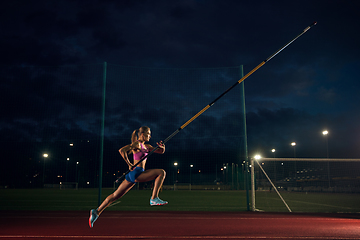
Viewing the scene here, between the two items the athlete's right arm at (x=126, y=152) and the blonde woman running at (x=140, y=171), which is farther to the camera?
the athlete's right arm at (x=126, y=152)

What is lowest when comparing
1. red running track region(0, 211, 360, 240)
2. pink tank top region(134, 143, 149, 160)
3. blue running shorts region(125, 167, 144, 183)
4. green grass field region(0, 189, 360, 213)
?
green grass field region(0, 189, 360, 213)

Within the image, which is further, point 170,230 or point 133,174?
point 170,230

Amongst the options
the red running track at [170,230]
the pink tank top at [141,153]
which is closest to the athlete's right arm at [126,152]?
the pink tank top at [141,153]

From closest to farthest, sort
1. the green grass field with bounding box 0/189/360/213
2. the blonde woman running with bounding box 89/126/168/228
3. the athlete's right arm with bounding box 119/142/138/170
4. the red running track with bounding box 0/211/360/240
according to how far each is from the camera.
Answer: the blonde woman running with bounding box 89/126/168/228, the athlete's right arm with bounding box 119/142/138/170, the red running track with bounding box 0/211/360/240, the green grass field with bounding box 0/189/360/213

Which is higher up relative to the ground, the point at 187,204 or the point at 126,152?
the point at 126,152

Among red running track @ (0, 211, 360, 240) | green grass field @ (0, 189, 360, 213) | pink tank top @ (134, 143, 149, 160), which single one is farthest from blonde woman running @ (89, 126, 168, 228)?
green grass field @ (0, 189, 360, 213)

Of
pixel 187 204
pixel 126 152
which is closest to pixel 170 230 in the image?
pixel 126 152

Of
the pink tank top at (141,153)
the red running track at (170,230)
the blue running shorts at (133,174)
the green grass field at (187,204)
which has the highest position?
the pink tank top at (141,153)

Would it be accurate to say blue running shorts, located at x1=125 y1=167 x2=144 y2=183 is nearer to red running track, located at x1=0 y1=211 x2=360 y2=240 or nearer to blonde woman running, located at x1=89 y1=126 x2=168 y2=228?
blonde woman running, located at x1=89 y1=126 x2=168 y2=228

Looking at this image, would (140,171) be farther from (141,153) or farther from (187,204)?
(187,204)

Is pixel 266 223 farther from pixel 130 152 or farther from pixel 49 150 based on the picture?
pixel 49 150

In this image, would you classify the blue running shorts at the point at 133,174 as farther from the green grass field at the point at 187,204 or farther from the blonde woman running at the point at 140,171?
the green grass field at the point at 187,204

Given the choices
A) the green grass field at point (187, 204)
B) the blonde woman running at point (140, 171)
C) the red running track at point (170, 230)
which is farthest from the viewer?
the green grass field at point (187, 204)

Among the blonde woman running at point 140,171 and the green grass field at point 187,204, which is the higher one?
the blonde woman running at point 140,171
